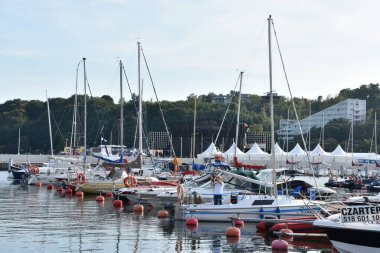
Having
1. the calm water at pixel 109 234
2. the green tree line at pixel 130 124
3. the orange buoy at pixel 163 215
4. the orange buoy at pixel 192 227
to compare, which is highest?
the green tree line at pixel 130 124

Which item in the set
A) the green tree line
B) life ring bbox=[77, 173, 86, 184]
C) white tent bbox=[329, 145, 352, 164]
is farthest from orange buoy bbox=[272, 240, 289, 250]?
the green tree line

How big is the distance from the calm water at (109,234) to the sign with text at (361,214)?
3.36 metres

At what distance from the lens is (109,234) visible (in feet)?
101

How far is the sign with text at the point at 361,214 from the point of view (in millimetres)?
23719

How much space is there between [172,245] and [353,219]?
25.7ft

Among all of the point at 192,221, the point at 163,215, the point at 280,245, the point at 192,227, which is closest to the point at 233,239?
the point at 280,245

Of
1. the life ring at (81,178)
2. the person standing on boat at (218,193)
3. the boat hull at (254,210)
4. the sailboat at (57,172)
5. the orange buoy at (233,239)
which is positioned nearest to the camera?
the orange buoy at (233,239)

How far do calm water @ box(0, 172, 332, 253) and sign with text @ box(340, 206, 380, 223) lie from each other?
3.36 meters

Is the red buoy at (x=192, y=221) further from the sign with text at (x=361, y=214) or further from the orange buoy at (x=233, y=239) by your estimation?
the sign with text at (x=361, y=214)

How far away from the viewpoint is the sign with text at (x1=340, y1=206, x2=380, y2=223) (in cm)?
2372

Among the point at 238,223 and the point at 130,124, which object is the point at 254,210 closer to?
the point at 238,223

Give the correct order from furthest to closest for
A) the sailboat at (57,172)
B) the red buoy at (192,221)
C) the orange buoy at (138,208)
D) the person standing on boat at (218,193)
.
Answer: the sailboat at (57,172) < the orange buoy at (138,208) < the person standing on boat at (218,193) < the red buoy at (192,221)

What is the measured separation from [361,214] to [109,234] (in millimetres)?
12056

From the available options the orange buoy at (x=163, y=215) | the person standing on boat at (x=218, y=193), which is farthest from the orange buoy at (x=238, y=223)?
the orange buoy at (x=163, y=215)
